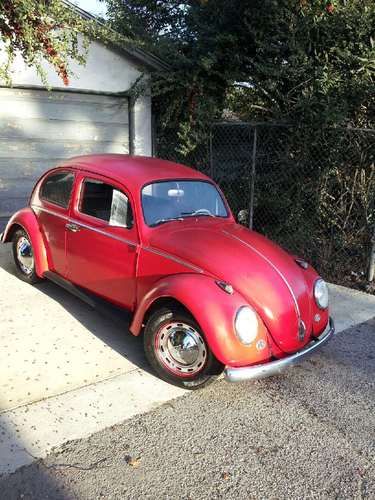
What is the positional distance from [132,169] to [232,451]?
8.84 ft

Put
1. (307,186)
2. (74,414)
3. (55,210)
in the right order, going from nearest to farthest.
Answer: (74,414), (55,210), (307,186)

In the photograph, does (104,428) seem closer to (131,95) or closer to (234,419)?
(234,419)

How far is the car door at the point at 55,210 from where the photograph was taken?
15.9 ft

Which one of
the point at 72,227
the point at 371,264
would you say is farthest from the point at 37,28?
the point at 371,264

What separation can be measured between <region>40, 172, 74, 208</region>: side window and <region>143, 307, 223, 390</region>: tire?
1.85 meters

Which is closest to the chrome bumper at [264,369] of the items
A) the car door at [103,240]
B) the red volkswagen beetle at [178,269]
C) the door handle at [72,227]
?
the red volkswagen beetle at [178,269]

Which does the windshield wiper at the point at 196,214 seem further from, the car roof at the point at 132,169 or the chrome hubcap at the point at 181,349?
the chrome hubcap at the point at 181,349

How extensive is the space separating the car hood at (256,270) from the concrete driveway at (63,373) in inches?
33.4

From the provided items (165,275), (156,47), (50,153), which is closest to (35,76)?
(50,153)

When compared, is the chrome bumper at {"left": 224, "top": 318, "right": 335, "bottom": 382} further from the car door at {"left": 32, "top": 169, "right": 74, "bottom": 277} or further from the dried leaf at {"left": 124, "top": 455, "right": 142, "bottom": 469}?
the car door at {"left": 32, "top": 169, "right": 74, "bottom": 277}

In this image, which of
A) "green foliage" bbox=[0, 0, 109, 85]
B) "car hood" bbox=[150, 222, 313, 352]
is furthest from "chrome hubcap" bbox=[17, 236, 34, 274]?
"car hood" bbox=[150, 222, 313, 352]

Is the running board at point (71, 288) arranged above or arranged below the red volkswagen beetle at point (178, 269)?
below

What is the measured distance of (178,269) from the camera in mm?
3744

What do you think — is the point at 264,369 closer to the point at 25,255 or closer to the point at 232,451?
the point at 232,451
